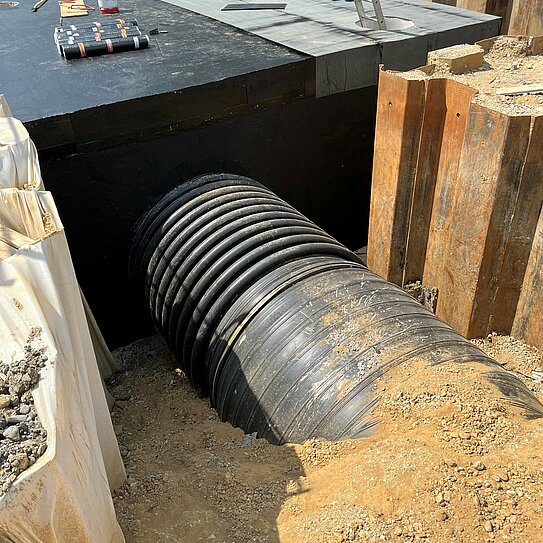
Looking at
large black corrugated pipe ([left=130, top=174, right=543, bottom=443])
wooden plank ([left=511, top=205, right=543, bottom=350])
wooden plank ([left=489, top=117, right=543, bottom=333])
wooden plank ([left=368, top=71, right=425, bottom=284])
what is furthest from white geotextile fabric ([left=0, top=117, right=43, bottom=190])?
wooden plank ([left=511, top=205, right=543, bottom=350])

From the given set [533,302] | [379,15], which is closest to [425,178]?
[533,302]

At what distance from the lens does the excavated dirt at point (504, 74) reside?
13.0 feet

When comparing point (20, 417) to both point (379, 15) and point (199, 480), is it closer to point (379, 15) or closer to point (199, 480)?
point (199, 480)

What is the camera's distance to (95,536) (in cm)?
205

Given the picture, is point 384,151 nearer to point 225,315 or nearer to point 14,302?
point 225,315

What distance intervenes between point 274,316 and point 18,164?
1702mm

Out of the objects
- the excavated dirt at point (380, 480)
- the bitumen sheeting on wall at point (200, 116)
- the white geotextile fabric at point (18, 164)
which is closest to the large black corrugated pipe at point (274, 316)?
the excavated dirt at point (380, 480)

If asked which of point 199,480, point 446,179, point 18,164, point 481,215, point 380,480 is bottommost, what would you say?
point 199,480

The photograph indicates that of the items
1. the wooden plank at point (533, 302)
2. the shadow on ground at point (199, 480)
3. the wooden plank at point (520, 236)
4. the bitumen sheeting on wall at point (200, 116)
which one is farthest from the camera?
the bitumen sheeting on wall at point (200, 116)

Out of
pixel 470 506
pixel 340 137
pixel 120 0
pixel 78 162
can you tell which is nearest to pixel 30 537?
pixel 470 506

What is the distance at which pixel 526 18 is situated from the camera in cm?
721

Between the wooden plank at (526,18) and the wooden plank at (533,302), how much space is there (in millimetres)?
4297

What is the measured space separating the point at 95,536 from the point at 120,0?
7.90 m

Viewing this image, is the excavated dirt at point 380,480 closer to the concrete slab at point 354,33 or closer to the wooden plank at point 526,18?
the concrete slab at point 354,33
